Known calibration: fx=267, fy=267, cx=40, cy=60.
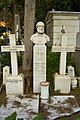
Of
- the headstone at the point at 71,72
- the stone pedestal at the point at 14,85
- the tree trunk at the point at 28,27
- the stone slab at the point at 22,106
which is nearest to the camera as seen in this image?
the stone slab at the point at 22,106

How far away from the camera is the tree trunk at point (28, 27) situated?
283 inches

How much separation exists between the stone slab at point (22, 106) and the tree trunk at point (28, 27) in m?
1.41

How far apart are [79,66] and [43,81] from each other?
1844 millimetres

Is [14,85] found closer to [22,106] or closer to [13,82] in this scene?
[13,82]

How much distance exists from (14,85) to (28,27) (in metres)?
1.79

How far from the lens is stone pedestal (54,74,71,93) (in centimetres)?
646

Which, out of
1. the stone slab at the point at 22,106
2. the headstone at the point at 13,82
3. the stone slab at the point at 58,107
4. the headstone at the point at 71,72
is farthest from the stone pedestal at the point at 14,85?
the headstone at the point at 71,72

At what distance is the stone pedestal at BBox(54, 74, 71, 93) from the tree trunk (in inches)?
45.8

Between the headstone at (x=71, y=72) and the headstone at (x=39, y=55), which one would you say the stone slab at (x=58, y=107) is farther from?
the headstone at (x=71, y=72)

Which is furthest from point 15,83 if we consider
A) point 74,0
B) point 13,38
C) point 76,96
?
point 74,0

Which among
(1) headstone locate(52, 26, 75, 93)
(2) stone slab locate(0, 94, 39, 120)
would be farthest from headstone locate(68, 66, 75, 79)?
(2) stone slab locate(0, 94, 39, 120)

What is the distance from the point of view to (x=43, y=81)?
6.45 metres

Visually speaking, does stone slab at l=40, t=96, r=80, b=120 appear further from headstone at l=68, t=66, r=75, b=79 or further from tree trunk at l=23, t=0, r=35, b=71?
tree trunk at l=23, t=0, r=35, b=71

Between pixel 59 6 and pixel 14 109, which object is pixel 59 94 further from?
pixel 59 6
